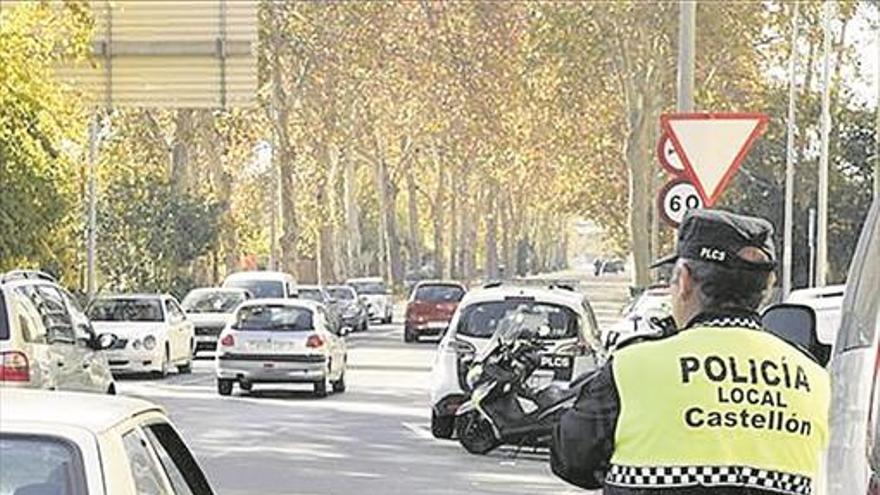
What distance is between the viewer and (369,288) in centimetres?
6234

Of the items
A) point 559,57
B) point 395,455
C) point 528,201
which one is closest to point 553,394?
point 395,455

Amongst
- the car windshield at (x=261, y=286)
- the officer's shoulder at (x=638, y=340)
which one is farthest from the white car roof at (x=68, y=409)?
the car windshield at (x=261, y=286)

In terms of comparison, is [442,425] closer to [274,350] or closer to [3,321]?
[3,321]

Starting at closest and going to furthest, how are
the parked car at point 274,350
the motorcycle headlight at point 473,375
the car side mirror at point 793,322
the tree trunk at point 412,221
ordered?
the car side mirror at point 793,322
the motorcycle headlight at point 473,375
the parked car at point 274,350
the tree trunk at point 412,221

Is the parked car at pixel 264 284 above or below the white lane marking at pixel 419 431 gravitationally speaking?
above

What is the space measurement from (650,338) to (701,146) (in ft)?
36.5

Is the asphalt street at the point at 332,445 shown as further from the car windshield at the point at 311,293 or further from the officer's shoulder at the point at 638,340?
the car windshield at the point at 311,293

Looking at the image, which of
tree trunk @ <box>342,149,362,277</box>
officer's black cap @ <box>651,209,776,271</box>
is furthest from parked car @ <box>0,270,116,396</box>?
tree trunk @ <box>342,149,362,277</box>

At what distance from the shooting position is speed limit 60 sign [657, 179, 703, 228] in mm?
16812

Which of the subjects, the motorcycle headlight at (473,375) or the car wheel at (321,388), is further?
the car wheel at (321,388)

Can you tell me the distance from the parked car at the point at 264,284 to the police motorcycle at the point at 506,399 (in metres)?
23.3

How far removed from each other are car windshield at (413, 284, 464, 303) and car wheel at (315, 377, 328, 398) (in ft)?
61.2

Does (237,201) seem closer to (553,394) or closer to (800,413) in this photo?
(553,394)

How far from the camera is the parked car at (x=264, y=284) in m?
42.6
